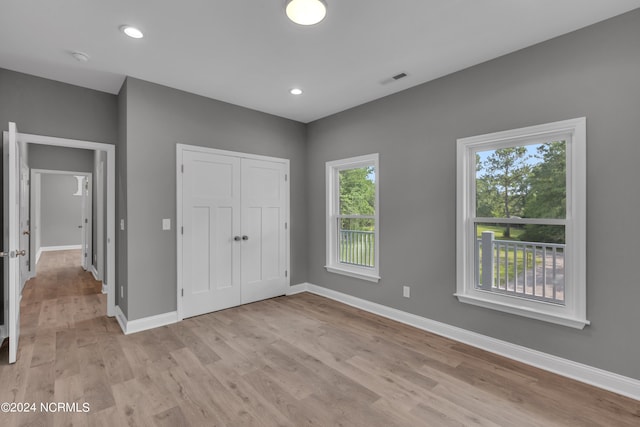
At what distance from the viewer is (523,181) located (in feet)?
8.73

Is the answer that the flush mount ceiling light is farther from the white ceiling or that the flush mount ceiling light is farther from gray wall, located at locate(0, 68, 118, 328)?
gray wall, located at locate(0, 68, 118, 328)

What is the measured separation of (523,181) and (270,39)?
97.1 inches

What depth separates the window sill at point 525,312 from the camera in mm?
2295

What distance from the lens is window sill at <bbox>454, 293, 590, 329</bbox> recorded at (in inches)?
90.4

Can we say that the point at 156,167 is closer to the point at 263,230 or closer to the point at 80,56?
the point at 80,56

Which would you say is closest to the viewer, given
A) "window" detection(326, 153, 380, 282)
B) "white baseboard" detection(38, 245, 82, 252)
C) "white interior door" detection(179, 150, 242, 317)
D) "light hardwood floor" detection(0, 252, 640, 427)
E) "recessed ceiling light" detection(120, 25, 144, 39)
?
"light hardwood floor" detection(0, 252, 640, 427)

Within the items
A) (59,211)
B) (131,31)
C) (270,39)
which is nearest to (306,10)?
(270,39)

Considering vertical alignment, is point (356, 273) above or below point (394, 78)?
below

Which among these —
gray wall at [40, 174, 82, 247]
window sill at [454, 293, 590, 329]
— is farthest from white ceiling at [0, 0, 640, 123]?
gray wall at [40, 174, 82, 247]

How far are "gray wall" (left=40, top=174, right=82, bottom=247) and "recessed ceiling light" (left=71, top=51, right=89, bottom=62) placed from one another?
8.35 m

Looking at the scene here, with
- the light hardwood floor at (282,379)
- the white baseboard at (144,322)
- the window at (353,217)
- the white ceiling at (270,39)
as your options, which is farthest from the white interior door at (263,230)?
the white ceiling at (270,39)

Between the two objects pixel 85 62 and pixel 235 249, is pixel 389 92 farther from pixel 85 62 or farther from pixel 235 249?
pixel 85 62

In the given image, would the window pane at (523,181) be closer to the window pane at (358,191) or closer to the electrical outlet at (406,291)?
the electrical outlet at (406,291)

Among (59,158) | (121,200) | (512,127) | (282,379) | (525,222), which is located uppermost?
(59,158)
